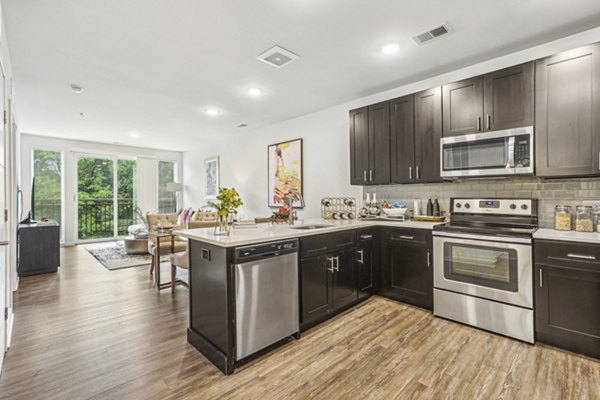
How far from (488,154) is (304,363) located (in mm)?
2551

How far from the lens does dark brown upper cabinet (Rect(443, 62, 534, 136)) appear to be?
105 inches

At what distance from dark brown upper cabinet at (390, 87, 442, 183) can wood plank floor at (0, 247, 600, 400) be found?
153 centimetres

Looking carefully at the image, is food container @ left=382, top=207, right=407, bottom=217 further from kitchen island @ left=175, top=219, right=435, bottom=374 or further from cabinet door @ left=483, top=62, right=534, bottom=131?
cabinet door @ left=483, top=62, right=534, bottom=131

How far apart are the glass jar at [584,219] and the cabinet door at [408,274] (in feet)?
4.00

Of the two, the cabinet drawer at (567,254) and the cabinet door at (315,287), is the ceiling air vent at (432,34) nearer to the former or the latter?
the cabinet drawer at (567,254)

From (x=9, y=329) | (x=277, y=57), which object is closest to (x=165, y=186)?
(x=9, y=329)

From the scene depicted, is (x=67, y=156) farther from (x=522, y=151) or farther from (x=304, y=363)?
(x=522, y=151)

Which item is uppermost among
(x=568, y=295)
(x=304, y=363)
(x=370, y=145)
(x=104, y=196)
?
(x=370, y=145)

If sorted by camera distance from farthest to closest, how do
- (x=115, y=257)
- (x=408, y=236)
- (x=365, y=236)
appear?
(x=115, y=257) → (x=365, y=236) → (x=408, y=236)

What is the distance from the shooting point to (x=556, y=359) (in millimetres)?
2180

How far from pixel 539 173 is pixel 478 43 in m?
1.33

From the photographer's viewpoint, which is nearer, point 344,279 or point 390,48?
point 390,48

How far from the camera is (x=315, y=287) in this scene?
2680 millimetres

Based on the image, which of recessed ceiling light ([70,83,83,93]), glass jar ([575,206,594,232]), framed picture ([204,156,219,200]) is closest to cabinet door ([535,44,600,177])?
glass jar ([575,206,594,232])
